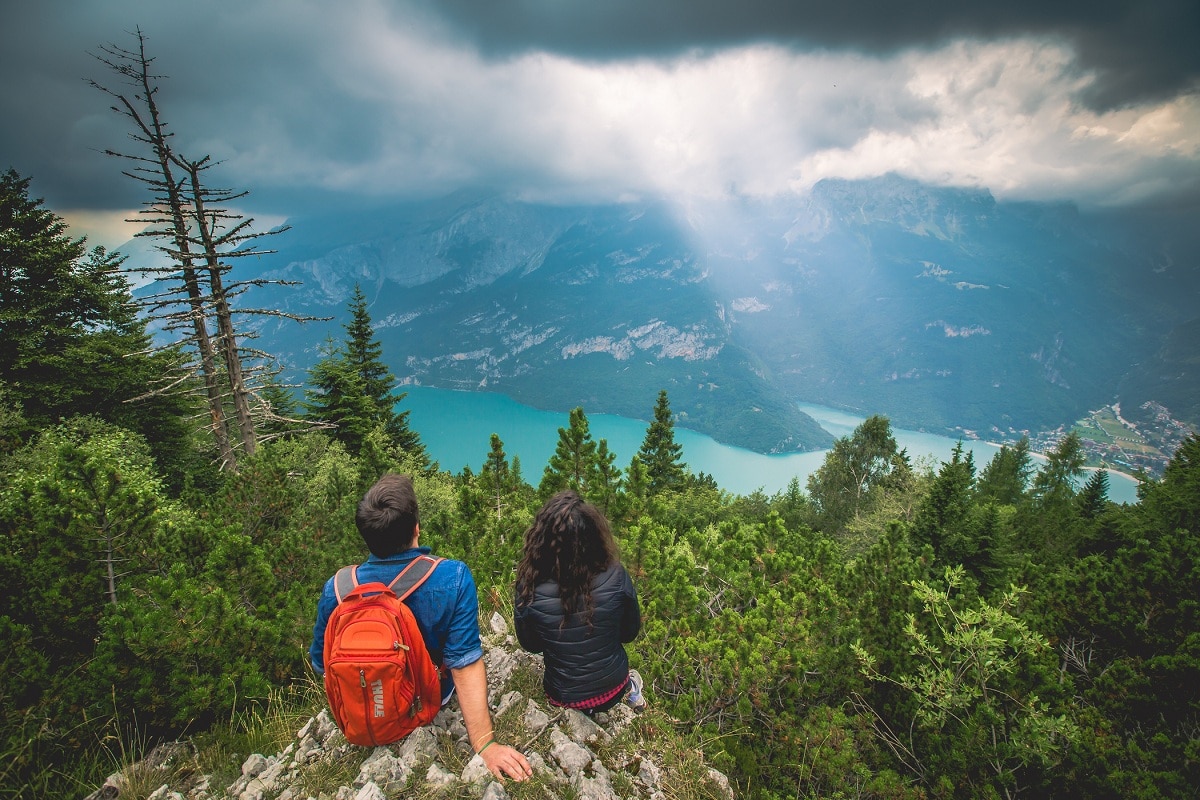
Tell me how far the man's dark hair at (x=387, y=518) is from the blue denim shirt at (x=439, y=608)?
7 centimetres

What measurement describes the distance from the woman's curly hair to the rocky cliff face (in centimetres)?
94

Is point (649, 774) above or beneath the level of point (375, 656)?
beneath

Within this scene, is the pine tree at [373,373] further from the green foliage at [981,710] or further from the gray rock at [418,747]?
the green foliage at [981,710]

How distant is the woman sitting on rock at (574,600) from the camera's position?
2672 mm

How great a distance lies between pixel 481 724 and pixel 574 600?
0.80 metres

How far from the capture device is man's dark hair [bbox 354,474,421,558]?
93.4 inches

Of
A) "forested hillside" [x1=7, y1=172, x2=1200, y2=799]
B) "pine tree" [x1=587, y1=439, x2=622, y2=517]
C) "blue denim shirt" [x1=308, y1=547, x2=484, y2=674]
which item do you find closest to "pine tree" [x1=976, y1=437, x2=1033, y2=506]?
"forested hillside" [x1=7, y1=172, x2=1200, y2=799]

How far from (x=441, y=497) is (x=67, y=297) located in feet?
40.9

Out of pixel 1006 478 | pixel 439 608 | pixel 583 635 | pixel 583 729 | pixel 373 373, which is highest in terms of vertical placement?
pixel 439 608

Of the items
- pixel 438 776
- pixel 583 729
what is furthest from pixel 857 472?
pixel 438 776

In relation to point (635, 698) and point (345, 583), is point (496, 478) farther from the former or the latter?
Result: point (345, 583)

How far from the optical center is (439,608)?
7.99 ft

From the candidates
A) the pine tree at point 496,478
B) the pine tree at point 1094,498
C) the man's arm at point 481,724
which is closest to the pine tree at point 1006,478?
the pine tree at point 1094,498

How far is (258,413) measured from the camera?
13227mm
